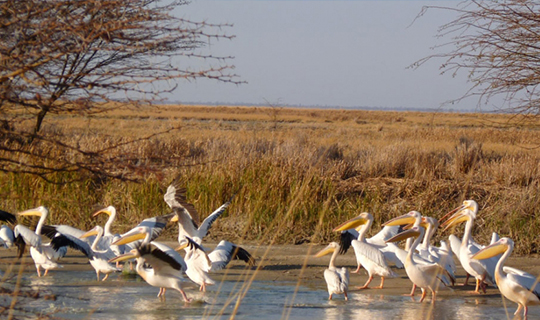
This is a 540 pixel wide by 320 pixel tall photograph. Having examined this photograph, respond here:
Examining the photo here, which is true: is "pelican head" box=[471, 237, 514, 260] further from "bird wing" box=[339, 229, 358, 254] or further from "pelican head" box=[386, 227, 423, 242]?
"bird wing" box=[339, 229, 358, 254]

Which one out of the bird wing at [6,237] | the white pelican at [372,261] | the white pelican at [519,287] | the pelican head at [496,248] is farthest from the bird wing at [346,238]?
the bird wing at [6,237]

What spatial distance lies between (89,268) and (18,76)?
16.3ft

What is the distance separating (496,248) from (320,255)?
5.90ft

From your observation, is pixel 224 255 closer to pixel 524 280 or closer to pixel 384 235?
pixel 384 235

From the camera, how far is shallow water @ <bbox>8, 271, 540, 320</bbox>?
18.4 ft

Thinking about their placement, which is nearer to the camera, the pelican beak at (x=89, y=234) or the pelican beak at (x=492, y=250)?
the pelican beak at (x=492, y=250)

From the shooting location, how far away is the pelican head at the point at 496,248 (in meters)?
6.09

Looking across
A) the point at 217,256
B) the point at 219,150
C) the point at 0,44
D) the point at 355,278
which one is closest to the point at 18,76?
the point at 0,44

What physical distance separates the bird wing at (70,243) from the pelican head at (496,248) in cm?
383

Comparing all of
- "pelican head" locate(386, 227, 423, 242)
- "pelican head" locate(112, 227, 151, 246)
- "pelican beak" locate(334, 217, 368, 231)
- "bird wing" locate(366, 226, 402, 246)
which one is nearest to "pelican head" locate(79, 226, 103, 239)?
"pelican head" locate(112, 227, 151, 246)

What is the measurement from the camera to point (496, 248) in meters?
6.18

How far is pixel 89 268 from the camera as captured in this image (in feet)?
24.3

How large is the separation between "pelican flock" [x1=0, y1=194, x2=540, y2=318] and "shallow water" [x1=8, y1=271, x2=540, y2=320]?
142mm

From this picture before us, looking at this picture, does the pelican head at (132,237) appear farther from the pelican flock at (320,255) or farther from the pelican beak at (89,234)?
the pelican beak at (89,234)
